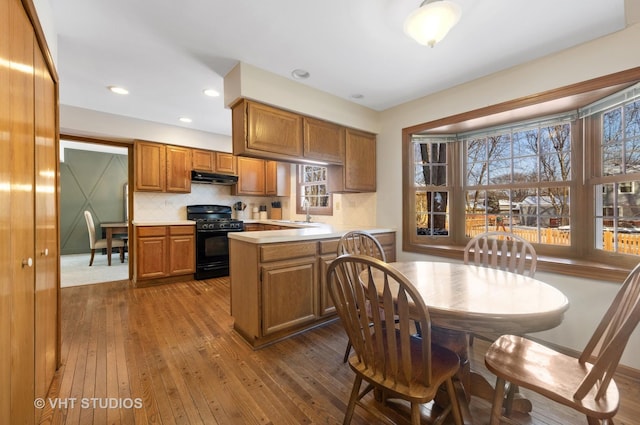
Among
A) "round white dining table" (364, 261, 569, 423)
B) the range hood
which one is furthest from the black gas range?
"round white dining table" (364, 261, 569, 423)

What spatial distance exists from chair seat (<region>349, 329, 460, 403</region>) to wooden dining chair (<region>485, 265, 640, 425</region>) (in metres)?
0.18

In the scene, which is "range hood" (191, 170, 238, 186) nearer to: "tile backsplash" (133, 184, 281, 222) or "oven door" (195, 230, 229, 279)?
"tile backsplash" (133, 184, 281, 222)

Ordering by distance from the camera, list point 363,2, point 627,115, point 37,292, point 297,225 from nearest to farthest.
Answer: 1. point 37,292
2. point 363,2
3. point 627,115
4. point 297,225

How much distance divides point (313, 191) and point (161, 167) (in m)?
2.42

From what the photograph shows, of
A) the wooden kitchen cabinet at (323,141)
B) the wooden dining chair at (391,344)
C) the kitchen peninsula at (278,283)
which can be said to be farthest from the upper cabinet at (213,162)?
the wooden dining chair at (391,344)

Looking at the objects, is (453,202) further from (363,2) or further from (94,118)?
(94,118)

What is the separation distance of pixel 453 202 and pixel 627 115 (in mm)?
1425

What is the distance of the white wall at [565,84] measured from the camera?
72.1 inches

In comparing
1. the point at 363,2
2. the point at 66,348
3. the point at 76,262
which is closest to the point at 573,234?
the point at 363,2

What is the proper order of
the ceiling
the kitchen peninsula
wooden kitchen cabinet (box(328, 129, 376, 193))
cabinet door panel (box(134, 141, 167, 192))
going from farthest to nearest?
cabinet door panel (box(134, 141, 167, 192)) < wooden kitchen cabinet (box(328, 129, 376, 193)) < the kitchen peninsula < the ceiling

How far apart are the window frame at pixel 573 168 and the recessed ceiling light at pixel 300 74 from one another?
139 centimetres

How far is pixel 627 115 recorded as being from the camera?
1951 mm

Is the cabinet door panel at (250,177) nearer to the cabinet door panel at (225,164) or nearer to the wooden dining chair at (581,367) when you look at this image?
the cabinet door panel at (225,164)

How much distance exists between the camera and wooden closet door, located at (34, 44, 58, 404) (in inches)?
53.4
